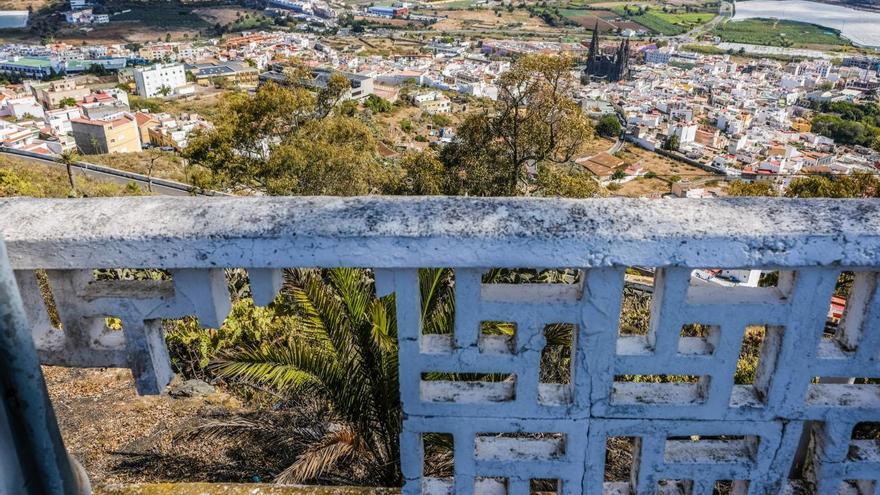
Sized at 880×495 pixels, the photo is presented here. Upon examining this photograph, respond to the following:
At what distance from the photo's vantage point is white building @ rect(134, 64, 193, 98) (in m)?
50.2

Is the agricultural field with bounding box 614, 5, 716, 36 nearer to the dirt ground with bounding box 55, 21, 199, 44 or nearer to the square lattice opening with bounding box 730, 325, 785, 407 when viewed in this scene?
the dirt ground with bounding box 55, 21, 199, 44

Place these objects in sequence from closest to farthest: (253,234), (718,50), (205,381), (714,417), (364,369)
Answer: (253,234), (714,417), (364,369), (205,381), (718,50)

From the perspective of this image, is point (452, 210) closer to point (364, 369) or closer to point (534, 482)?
point (364, 369)

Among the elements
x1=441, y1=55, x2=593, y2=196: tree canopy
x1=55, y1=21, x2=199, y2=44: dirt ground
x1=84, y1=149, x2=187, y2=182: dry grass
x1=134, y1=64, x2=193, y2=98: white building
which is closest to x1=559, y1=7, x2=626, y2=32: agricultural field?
x1=55, y1=21, x2=199, y2=44: dirt ground

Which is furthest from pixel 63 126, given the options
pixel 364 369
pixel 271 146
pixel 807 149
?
pixel 807 149

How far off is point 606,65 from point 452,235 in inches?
2727

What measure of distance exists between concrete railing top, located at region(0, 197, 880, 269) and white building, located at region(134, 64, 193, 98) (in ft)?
174

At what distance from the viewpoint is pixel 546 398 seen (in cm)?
164

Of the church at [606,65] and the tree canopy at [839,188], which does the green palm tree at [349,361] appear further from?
the church at [606,65]

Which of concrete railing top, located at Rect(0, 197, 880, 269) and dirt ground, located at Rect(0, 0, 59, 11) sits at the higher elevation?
concrete railing top, located at Rect(0, 197, 880, 269)

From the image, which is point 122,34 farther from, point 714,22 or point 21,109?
point 714,22

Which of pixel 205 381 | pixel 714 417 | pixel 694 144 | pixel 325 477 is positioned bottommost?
pixel 694 144

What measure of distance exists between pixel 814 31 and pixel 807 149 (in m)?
61.5

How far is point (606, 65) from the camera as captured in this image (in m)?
66.2
